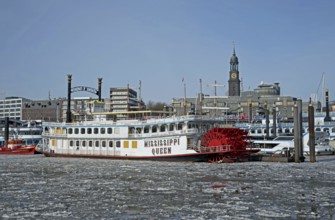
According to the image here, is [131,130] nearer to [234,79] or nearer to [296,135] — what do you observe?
[296,135]

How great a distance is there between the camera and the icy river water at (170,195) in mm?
16672

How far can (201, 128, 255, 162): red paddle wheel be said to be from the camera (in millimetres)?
40312

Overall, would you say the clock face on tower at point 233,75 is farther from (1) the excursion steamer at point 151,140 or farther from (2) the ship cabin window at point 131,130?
(2) the ship cabin window at point 131,130

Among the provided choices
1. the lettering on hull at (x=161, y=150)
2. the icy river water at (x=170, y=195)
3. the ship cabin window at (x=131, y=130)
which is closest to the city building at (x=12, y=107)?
the ship cabin window at (x=131, y=130)

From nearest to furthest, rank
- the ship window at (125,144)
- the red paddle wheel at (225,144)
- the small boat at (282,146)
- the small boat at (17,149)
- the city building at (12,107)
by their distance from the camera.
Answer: the red paddle wheel at (225,144) → the ship window at (125,144) → the small boat at (282,146) → the small boat at (17,149) → the city building at (12,107)

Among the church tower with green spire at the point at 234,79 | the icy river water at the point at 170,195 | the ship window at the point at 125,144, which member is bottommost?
the icy river water at the point at 170,195

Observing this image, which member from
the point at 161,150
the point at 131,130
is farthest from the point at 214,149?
the point at 131,130

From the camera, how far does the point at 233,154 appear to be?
4034 centimetres

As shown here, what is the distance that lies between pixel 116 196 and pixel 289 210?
319 inches

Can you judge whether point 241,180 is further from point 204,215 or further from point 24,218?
point 24,218

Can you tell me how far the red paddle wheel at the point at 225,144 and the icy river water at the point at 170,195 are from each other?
388 inches

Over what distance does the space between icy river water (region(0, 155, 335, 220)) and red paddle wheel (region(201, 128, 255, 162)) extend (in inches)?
388

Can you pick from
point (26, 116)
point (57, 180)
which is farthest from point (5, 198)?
point (26, 116)

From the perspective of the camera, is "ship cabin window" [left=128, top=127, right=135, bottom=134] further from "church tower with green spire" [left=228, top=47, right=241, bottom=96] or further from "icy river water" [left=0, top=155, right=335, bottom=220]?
"church tower with green spire" [left=228, top=47, right=241, bottom=96]
